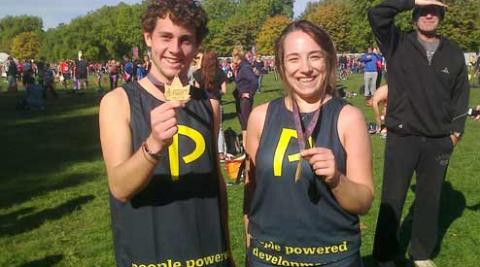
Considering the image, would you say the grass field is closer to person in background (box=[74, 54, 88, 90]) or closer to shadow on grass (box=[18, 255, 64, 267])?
shadow on grass (box=[18, 255, 64, 267])

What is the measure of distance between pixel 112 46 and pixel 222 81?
302ft

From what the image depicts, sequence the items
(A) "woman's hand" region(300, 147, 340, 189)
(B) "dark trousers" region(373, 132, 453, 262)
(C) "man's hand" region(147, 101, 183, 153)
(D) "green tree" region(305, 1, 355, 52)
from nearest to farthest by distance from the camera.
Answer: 1. (C) "man's hand" region(147, 101, 183, 153)
2. (A) "woman's hand" region(300, 147, 340, 189)
3. (B) "dark trousers" region(373, 132, 453, 262)
4. (D) "green tree" region(305, 1, 355, 52)

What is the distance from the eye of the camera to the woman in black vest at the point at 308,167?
2555 millimetres

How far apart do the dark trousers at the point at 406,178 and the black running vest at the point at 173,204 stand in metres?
2.84

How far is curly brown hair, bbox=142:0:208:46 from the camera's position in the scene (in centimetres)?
245

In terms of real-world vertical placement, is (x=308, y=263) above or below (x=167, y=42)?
below

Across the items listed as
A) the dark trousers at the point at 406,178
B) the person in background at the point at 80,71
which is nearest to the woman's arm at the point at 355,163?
the dark trousers at the point at 406,178

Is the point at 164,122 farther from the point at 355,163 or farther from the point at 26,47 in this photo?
the point at 26,47

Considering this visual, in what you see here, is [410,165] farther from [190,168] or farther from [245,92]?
[245,92]

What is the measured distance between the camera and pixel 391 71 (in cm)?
502

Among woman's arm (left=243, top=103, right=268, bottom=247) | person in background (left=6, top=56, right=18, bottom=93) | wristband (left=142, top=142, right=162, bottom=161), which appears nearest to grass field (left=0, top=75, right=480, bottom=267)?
woman's arm (left=243, top=103, right=268, bottom=247)

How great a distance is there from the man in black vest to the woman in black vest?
2291 millimetres

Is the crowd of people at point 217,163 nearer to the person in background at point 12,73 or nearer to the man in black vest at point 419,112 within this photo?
the man in black vest at point 419,112

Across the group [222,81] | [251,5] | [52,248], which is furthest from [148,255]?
[251,5]
